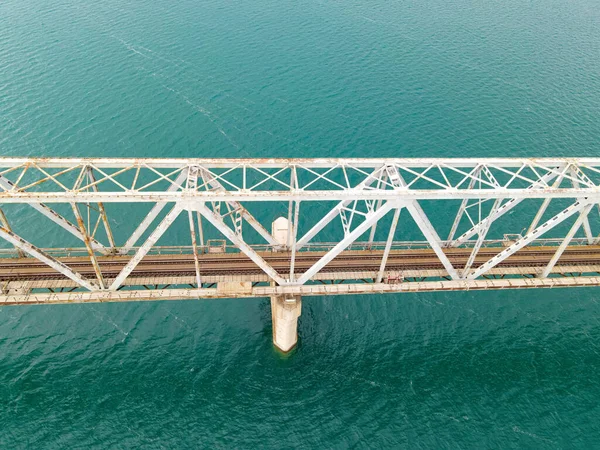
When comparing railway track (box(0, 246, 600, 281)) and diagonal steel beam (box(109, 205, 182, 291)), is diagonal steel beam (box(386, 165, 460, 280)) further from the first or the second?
diagonal steel beam (box(109, 205, 182, 291))

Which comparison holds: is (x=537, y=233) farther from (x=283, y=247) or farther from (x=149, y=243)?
(x=149, y=243)

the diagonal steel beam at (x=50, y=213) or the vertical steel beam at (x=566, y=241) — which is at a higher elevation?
the diagonal steel beam at (x=50, y=213)

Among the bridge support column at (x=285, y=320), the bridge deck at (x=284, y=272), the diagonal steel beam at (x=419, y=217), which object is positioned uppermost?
the diagonal steel beam at (x=419, y=217)

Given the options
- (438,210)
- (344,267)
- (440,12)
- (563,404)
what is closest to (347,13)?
(440,12)

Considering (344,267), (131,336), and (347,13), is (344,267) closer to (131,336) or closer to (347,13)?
(131,336)

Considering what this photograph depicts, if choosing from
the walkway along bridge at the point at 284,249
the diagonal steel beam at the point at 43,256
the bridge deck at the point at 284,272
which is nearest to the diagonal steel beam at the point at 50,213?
the walkway along bridge at the point at 284,249

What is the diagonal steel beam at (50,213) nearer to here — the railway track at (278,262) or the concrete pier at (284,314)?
the railway track at (278,262)
